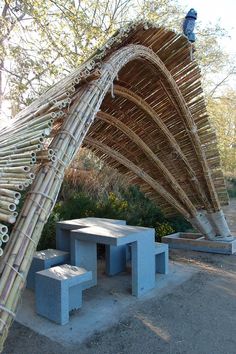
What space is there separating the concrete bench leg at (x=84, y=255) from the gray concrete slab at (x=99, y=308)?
0.15m

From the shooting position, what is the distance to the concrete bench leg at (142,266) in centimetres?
453

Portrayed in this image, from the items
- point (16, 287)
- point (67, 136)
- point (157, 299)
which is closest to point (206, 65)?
point (157, 299)

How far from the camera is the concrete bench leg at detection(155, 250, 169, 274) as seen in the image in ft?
17.8

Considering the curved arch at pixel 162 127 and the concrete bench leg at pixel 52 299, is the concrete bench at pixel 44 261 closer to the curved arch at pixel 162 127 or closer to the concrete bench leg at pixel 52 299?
the concrete bench leg at pixel 52 299

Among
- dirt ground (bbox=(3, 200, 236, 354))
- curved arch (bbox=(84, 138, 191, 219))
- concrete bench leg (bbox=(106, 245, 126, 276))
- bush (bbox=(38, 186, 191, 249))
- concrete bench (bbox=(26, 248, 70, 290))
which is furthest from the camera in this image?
bush (bbox=(38, 186, 191, 249))

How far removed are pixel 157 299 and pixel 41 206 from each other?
8.79 feet

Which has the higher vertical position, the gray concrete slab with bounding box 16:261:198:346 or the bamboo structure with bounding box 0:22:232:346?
the bamboo structure with bounding box 0:22:232:346

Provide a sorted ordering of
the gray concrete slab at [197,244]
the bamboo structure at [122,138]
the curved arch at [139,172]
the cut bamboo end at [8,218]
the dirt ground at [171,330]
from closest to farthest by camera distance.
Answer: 1. the cut bamboo end at [8,218]
2. the bamboo structure at [122,138]
3. the dirt ground at [171,330]
4. the curved arch at [139,172]
5. the gray concrete slab at [197,244]

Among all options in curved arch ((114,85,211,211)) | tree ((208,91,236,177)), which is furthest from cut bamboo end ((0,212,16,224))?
tree ((208,91,236,177))

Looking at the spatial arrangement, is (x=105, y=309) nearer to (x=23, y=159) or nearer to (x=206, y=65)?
(x=23, y=159)

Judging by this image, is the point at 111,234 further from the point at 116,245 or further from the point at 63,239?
the point at 63,239

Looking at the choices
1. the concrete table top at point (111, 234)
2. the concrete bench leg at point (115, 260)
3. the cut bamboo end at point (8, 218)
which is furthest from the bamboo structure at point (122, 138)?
the concrete bench leg at point (115, 260)

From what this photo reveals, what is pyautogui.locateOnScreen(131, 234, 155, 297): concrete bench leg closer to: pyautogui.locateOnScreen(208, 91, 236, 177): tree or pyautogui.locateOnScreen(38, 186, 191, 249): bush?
pyautogui.locateOnScreen(38, 186, 191, 249): bush

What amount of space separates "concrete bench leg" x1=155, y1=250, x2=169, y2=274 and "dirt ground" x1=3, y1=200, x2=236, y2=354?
55 centimetres
